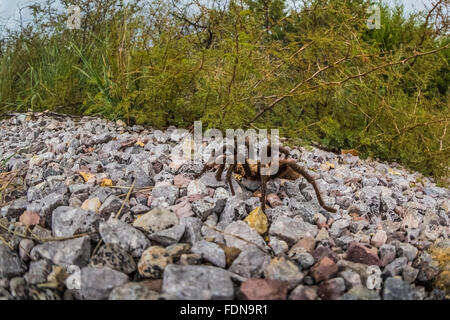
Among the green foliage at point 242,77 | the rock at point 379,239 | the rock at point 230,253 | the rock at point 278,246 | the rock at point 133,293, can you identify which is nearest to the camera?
the rock at point 133,293

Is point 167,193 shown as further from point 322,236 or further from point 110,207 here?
point 322,236

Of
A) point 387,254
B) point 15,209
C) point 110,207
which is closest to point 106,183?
point 110,207

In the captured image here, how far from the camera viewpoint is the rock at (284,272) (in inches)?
47.3

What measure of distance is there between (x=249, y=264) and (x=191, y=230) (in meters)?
0.29

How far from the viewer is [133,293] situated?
3.61 ft

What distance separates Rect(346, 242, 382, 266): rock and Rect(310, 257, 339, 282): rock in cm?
17

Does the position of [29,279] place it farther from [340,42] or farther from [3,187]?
[340,42]

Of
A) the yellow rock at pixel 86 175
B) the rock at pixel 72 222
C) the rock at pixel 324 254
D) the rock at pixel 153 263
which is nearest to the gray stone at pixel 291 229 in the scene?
the rock at pixel 324 254

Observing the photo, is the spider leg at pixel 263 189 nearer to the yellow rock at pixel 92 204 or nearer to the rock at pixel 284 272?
the rock at pixel 284 272

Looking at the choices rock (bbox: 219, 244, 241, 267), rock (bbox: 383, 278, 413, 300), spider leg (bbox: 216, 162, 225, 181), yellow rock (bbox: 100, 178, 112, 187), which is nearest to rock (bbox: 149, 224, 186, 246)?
rock (bbox: 219, 244, 241, 267)

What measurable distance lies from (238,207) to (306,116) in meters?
2.15

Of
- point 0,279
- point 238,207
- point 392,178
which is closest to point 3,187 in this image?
point 0,279

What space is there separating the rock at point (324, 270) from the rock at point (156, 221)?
57 cm

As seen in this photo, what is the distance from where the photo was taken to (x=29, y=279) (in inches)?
48.3
